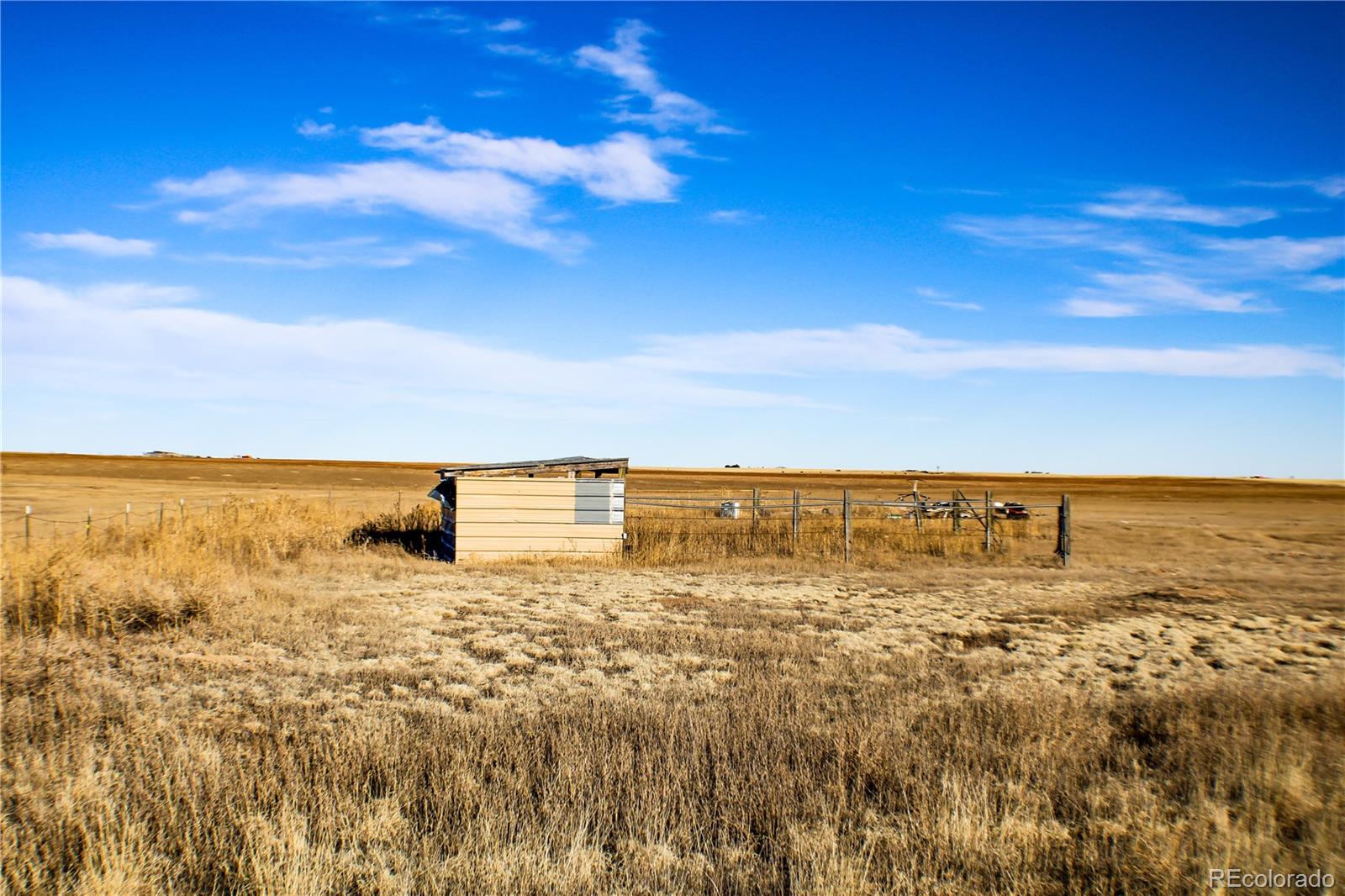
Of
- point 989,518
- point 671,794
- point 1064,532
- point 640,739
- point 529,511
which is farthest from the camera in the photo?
point 989,518

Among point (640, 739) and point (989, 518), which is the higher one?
point (989, 518)

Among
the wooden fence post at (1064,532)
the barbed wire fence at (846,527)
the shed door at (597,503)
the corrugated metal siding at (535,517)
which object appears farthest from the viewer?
the barbed wire fence at (846,527)

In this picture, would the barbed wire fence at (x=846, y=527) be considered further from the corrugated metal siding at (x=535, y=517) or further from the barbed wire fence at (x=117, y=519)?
the barbed wire fence at (x=117, y=519)

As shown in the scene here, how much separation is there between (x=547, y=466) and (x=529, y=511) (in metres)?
1.20

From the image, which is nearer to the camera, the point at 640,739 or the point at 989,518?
the point at 640,739

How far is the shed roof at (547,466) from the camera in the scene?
736 inches

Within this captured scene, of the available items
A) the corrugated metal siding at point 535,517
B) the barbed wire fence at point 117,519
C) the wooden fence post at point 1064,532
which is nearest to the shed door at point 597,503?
the corrugated metal siding at point 535,517

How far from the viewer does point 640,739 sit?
601 centimetres

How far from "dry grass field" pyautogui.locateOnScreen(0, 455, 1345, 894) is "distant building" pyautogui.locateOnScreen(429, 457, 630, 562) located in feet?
15.2

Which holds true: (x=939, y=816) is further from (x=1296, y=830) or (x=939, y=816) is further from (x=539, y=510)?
(x=539, y=510)

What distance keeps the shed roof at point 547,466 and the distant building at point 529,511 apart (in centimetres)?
2

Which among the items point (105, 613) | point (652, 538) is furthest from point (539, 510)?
point (105, 613)

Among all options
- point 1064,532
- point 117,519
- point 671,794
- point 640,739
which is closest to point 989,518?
point 1064,532

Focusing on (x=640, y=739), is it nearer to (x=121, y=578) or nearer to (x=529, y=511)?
(x=121, y=578)
